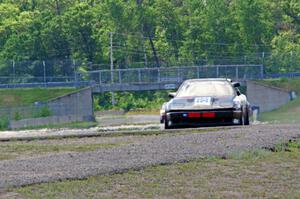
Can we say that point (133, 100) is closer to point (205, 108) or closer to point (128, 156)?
point (205, 108)

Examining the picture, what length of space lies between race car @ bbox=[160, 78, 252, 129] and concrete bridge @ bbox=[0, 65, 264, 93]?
57085 mm

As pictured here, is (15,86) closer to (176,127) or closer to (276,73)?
(276,73)

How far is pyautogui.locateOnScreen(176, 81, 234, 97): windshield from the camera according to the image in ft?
77.2

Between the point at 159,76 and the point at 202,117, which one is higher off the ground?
the point at 202,117

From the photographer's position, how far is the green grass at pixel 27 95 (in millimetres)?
80500

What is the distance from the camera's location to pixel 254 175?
11.1m

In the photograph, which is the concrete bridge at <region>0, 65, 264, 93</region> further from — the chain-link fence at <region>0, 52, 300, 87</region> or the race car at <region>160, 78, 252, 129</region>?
the race car at <region>160, 78, 252, 129</region>

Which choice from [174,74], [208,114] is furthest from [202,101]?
[174,74]

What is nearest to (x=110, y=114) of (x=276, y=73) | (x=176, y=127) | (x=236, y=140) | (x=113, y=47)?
(x=113, y=47)

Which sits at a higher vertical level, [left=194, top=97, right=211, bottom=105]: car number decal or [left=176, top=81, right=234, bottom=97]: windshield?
Answer: [left=176, top=81, right=234, bottom=97]: windshield

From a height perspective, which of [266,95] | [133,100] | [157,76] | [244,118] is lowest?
[133,100]

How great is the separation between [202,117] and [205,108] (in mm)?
263

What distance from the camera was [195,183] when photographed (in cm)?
1037

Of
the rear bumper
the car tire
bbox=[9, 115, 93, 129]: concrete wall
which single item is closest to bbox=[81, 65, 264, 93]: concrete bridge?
bbox=[9, 115, 93, 129]: concrete wall
